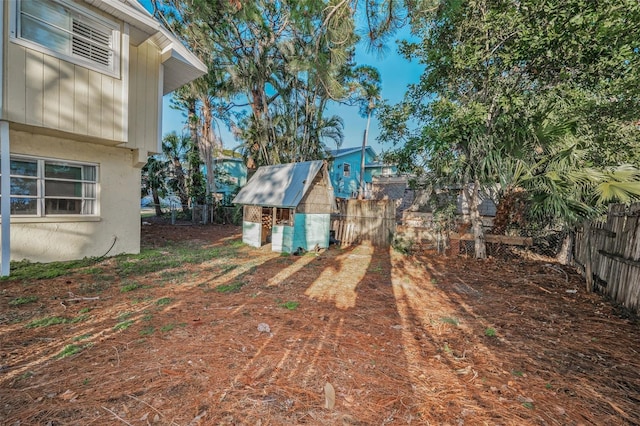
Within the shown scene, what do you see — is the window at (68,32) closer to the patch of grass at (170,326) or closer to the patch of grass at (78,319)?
Answer: the patch of grass at (78,319)

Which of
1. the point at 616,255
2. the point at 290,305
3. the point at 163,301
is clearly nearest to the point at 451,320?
the point at 290,305

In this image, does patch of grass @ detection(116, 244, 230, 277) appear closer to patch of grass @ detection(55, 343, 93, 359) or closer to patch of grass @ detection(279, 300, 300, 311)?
patch of grass @ detection(55, 343, 93, 359)

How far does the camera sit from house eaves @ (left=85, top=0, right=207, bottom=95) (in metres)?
6.29

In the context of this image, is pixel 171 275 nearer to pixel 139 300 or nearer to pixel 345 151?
pixel 139 300

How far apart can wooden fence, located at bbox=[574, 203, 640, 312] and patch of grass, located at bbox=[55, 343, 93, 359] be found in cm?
756

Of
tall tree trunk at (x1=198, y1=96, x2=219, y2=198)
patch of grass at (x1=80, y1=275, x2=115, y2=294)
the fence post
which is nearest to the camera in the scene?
patch of grass at (x1=80, y1=275, x2=115, y2=294)

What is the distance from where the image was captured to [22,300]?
4309 millimetres

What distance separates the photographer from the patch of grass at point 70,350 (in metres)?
2.92

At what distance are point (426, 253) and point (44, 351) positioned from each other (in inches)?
367

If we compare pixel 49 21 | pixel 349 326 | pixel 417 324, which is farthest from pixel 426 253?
pixel 49 21

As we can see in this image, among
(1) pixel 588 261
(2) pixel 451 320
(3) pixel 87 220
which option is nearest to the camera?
(2) pixel 451 320

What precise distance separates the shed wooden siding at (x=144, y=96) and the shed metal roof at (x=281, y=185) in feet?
11.3

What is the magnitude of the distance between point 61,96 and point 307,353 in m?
7.27

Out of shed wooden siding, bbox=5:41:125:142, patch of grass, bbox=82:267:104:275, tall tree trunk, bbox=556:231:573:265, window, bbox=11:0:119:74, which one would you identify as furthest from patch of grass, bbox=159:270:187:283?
tall tree trunk, bbox=556:231:573:265
